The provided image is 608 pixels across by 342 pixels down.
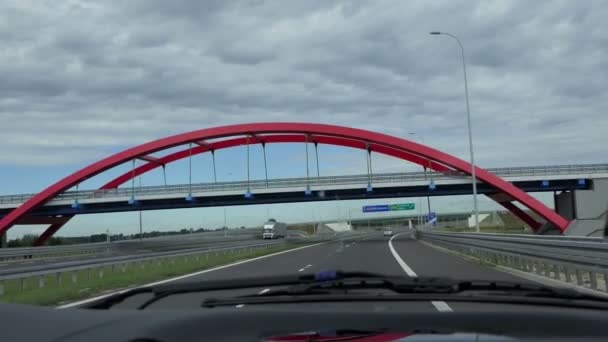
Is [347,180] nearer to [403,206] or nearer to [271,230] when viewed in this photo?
[271,230]

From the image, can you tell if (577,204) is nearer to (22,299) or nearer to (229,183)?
(229,183)

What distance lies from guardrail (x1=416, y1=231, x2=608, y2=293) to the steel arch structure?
3760cm

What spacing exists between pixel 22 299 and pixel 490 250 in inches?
609

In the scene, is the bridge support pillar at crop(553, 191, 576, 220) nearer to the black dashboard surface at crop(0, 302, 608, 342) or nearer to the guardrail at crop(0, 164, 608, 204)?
the guardrail at crop(0, 164, 608, 204)

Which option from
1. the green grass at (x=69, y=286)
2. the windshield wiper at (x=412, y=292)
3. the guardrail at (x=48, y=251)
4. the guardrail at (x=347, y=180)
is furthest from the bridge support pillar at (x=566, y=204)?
the windshield wiper at (x=412, y=292)

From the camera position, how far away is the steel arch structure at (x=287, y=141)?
63.0 meters

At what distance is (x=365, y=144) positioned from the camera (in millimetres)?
68938

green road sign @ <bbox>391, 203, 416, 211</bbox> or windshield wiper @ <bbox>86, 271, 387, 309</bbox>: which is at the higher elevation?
green road sign @ <bbox>391, 203, 416, 211</bbox>

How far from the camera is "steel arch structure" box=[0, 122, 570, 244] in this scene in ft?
207

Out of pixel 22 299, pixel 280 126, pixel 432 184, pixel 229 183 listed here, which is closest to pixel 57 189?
pixel 229 183

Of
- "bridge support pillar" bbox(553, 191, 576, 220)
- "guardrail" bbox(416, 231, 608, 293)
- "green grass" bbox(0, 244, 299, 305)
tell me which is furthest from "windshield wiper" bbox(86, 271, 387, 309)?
"bridge support pillar" bbox(553, 191, 576, 220)

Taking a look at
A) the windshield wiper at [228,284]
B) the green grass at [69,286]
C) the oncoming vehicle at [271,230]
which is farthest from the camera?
the oncoming vehicle at [271,230]

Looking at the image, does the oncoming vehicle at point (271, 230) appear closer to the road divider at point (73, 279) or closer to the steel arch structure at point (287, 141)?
the steel arch structure at point (287, 141)

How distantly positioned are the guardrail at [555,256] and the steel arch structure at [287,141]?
3760cm
